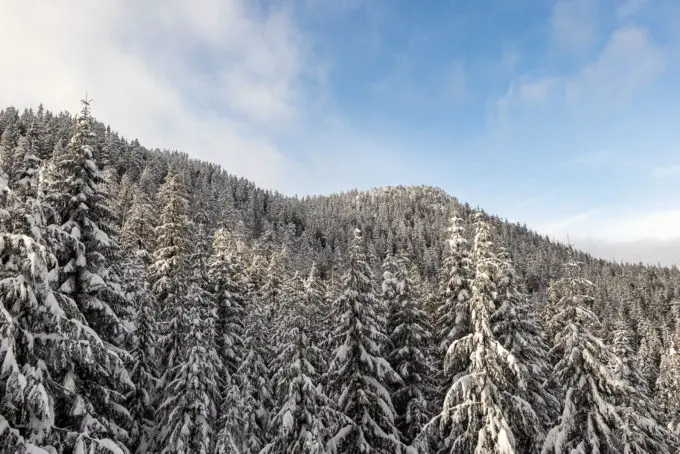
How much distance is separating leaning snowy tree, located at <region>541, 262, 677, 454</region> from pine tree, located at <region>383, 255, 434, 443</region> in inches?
265

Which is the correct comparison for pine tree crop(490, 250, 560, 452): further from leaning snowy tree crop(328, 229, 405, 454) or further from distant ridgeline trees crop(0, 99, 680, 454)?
leaning snowy tree crop(328, 229, 405, 454)

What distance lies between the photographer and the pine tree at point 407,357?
2458cm

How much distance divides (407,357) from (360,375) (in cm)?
400

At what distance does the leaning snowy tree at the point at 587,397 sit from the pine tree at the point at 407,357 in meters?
6.73

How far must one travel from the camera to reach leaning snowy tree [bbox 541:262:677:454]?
62.3 ft

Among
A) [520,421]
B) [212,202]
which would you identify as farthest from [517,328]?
[212,202]

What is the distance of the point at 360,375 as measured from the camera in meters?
22.5

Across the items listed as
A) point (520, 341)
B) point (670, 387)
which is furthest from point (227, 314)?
point (670, 387)

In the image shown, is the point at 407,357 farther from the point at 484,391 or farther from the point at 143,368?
the point at 143,368

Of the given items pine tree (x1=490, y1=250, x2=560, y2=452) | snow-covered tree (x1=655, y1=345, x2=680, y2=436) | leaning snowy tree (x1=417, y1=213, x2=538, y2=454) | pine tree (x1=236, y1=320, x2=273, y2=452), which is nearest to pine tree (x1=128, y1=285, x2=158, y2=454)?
pine tree (x1=236, y1=320, x2=273, y2=452)

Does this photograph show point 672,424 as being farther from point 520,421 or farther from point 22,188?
point 22,188

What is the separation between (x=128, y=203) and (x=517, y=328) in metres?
78.6

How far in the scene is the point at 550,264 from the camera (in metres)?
187

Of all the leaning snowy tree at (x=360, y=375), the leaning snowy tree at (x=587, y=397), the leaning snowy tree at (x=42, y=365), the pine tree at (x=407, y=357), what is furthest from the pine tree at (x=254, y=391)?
the leaning snowy tree at (x=587, y=397)
